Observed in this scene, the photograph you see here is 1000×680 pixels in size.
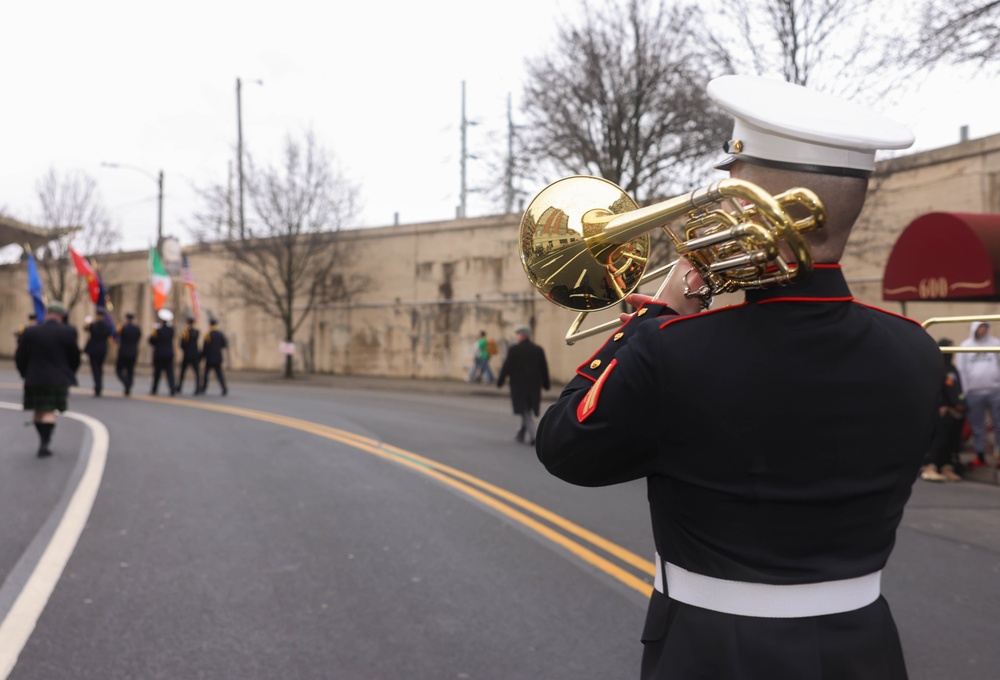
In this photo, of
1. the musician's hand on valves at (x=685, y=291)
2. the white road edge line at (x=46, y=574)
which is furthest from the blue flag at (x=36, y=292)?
the musician's hand on valves at (x=685, y=291)

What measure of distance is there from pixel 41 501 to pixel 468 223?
21053 millimetres

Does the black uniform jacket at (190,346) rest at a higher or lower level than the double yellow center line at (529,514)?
higher

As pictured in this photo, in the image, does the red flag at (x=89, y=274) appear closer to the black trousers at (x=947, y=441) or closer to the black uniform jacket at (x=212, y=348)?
the black uniform jacket at (x=212, y=348)

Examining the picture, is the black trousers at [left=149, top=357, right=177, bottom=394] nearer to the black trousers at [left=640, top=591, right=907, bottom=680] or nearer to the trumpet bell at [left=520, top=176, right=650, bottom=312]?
the trumpet bell at [left=520, top=176, right=650, bottom=312]

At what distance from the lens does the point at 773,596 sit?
5.02 ft

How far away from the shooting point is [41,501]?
7.63 meters

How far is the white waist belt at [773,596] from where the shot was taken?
153cm

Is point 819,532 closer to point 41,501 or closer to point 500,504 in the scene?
point 500,504

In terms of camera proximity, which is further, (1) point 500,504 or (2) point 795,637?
(1) point 500,504

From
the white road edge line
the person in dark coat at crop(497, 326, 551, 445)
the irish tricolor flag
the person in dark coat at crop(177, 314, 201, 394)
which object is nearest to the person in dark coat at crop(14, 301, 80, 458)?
the white road edge line

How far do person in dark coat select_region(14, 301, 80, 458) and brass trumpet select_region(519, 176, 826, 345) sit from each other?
9.78 m

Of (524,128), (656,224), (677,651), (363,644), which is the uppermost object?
(524,128)

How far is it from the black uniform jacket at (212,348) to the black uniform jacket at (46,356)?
8.79 m

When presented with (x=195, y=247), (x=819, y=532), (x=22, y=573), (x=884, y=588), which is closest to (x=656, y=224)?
(x=819, y=532)
